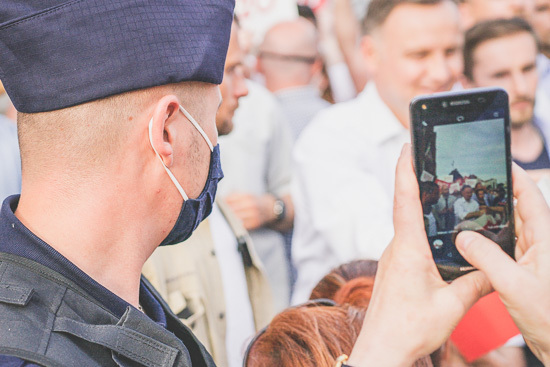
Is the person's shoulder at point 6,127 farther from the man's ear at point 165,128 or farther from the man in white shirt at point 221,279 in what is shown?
the man's ear at point 165,128

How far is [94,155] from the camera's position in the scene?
1404 millimetres

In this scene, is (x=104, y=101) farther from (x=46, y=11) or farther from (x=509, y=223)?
(x=509, y=223)

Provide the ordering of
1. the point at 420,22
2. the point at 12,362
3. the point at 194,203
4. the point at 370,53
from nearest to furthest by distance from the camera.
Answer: the point at 12,362 → the point at 194,203 → the point at 420,22 → the point at 370,53

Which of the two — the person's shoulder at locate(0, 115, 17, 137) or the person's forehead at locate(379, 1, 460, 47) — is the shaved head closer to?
the person's shoulder at locate(0, 115, 17, 137)

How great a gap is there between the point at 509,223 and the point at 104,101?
0.98 m

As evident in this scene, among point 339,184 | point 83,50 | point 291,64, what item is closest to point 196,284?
point 339,184

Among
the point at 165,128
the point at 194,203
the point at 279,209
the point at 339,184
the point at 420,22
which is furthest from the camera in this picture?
the point at 279,209

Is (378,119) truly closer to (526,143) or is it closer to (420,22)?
(420,22)

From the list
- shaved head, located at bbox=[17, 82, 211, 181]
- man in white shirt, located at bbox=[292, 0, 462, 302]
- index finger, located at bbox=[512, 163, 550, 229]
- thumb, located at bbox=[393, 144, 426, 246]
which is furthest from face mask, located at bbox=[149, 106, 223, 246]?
A: man in white shirt, located at bbox=[292, 0, 462, 302]

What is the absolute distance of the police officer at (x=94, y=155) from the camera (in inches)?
51.8

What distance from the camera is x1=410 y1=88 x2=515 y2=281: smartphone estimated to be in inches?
60.8

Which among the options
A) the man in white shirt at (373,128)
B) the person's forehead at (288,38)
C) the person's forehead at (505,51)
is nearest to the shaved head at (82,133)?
the man in white shirt at (373,128)

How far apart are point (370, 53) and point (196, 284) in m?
1.61

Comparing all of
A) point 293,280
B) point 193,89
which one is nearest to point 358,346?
point 193,89
